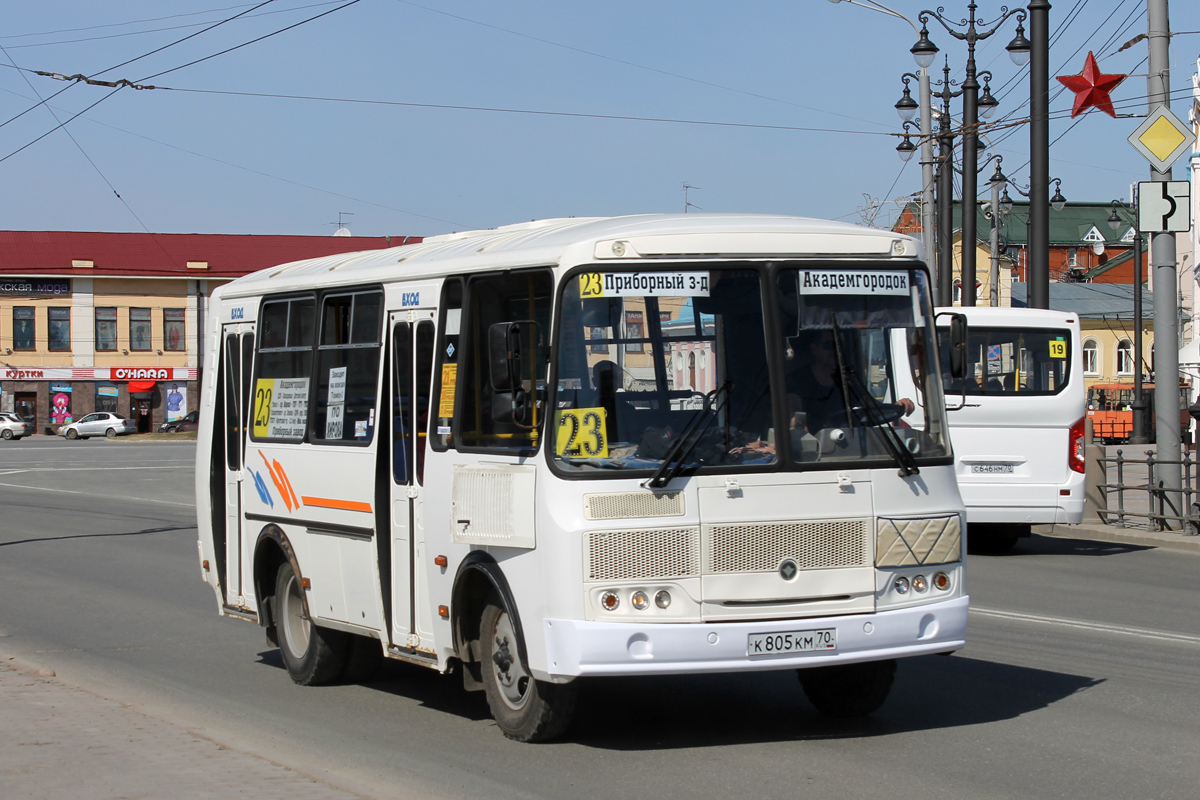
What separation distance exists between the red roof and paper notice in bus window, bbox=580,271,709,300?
7292 centimetres

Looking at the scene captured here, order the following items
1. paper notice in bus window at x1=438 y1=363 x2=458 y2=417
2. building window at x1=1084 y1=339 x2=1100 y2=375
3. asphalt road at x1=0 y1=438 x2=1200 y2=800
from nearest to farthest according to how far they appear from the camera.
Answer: asphalt road at x1=0 y1=438 x2=1200 y2=800 → paper notice in bus window at x1=438 y1=363 x2=458 y2=417 → building window at x1=1084 y1=339 x2=1100 y2=375

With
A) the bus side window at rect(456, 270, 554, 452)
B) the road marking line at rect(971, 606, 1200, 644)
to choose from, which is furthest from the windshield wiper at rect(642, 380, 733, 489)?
the road marking line at rect(971, 606, 1200, 644)

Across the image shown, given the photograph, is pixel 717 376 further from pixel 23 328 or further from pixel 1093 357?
pixel 1093 357

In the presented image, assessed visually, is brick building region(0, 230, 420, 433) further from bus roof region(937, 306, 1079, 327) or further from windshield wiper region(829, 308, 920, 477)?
windshield wiper region(829, 308, 920, 477)

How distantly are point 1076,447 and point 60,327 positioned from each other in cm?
7108

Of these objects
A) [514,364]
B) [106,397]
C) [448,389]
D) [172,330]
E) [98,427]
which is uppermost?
[172,330]

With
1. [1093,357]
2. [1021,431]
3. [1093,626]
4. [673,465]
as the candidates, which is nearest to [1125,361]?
[1093,357]

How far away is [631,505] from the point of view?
666cm

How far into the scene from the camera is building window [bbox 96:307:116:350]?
78.8 m

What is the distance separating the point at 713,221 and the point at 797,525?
5.16 feet

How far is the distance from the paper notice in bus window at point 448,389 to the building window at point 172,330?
247 feet

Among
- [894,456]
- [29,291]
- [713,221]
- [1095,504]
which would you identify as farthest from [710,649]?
[29,291]

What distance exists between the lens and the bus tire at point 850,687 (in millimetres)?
7531

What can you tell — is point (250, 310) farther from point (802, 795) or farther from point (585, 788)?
point (802, 795)
